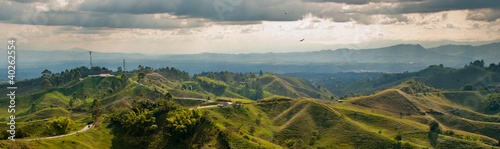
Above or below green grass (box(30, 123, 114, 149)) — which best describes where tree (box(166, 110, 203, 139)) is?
above

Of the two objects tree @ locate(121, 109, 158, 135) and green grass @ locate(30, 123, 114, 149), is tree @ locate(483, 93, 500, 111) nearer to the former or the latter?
tree @ locate(121, 109, 158, 135)

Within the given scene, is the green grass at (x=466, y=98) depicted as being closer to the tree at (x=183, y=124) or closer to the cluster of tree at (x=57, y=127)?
the tree at (x=183, y=124)

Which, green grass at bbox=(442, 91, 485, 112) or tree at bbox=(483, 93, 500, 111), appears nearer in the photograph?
tree at bbox=(483, 93, 500, 111)

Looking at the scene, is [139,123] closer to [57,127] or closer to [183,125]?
[183,125]

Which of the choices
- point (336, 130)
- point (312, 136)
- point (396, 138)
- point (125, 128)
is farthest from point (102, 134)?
point (396, 138)

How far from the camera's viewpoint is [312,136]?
96.9m

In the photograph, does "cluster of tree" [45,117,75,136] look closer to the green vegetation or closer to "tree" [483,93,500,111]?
the green vegetation

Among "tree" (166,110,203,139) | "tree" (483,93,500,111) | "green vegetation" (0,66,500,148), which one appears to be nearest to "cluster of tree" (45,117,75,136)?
"green vegetation" (0,66,500,148)

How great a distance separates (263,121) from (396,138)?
43.7 metres

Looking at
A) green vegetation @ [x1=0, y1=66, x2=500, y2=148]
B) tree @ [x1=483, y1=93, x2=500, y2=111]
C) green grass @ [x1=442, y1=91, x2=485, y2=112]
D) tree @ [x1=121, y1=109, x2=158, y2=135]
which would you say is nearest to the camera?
green vegetation @ [x1=0, y1=66, x2=500, y2=148]

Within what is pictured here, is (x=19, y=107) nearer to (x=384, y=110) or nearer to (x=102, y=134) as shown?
(x=102, y=134)

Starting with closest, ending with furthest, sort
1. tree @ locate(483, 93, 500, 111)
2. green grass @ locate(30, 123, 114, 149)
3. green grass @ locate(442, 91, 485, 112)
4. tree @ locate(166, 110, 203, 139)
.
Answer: green grass @ locate(30, 123, 114, 149) → tree @ locate(166, 110, 203, 139) → tree @ locate(483, 93, 500, 111) → green grass @ locate(442, 91, 485, 112)

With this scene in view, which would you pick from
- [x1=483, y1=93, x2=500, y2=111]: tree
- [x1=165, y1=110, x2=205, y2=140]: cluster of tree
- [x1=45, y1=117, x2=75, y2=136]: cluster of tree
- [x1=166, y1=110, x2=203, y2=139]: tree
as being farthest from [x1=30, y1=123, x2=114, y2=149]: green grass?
[x1=483, y1=93, x2=500, y2=111]: tree

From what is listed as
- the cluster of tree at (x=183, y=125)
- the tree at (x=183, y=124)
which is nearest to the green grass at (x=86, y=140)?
the cluster of tree at (x=183, y=125)
